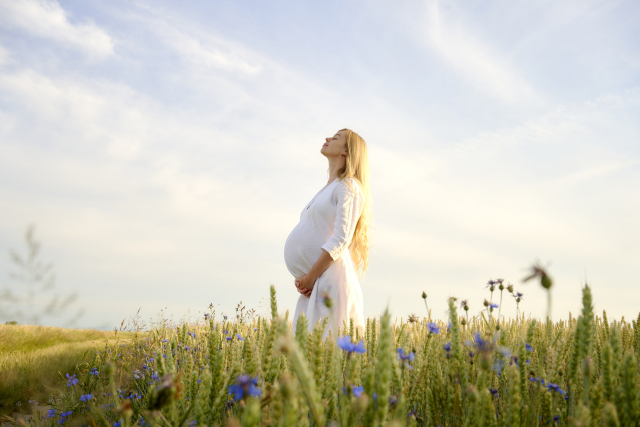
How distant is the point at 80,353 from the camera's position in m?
5.92

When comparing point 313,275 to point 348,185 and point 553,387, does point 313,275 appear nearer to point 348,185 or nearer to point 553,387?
point 348,185

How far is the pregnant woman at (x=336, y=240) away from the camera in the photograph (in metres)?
4.02

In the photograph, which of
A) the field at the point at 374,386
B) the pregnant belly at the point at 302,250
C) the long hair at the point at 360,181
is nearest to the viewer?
the field at the point at 374,386

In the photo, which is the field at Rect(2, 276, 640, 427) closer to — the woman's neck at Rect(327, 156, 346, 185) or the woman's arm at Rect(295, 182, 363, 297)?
the woman's arm at Rect(295, 182, 363, 297)

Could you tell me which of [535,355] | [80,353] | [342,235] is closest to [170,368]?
[535,355]

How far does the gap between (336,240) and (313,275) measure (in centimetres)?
45

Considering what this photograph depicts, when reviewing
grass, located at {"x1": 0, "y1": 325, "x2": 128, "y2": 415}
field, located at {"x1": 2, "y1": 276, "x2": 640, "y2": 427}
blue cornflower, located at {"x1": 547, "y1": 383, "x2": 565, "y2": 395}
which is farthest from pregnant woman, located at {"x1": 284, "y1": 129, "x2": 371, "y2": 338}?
grass, located at {"x1": 0, "y1": 325, "x2": 128, "y2": 415}

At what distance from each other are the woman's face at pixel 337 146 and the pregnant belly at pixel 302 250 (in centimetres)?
98

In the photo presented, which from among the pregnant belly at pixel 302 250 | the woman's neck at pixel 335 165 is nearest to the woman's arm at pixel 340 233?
the pregnant belly at pixel 302 250

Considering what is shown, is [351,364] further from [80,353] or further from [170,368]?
[80,353]

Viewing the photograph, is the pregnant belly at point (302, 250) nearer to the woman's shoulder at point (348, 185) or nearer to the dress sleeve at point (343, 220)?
the dress sleeve at point (343, 220)

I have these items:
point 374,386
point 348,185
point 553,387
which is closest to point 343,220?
point 348,185

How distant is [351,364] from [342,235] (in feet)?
9.23

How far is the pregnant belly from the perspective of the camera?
4.32 m
